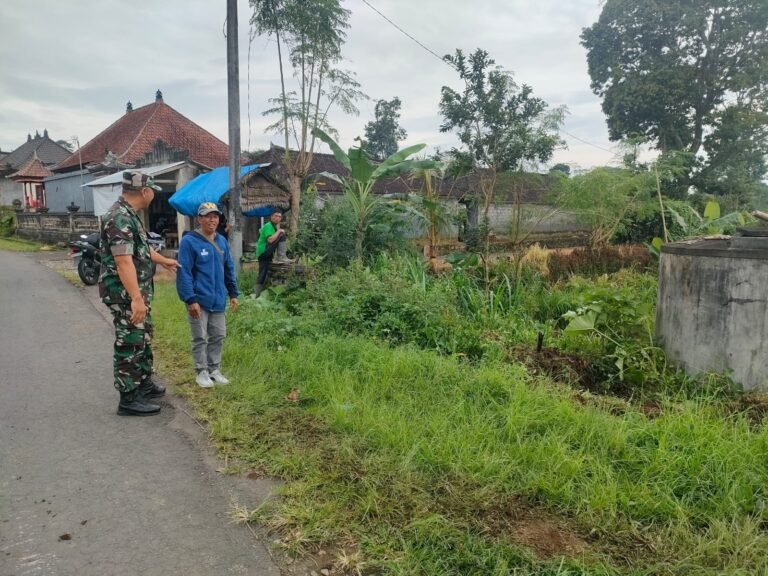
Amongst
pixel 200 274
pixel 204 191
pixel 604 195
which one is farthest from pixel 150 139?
pixel 200 274

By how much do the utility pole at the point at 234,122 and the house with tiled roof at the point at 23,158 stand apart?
36449mm

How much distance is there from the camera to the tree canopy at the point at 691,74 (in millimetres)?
22516

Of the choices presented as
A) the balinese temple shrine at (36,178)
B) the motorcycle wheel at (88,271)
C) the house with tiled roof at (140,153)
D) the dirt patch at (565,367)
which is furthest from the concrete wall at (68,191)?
the dirt patch at (565,367)

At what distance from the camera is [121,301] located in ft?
12.8

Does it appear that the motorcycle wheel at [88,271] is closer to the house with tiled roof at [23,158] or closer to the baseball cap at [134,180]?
the baseball cap at [134,180]

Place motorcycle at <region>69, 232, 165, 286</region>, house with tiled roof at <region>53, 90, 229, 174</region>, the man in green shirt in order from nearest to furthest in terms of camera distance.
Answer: the man in green shirt, motorcycle at <region>69, 232, 165, 286</region>, house with tiled roof at <region>53, 90, 229, 174</region>

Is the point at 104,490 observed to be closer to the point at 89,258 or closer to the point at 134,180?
the point at 134,180

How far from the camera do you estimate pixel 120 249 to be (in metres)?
3.74

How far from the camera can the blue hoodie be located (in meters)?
4.30

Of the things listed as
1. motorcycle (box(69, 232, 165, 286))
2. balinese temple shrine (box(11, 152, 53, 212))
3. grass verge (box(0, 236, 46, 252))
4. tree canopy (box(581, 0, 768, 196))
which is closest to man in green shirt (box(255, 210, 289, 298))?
motorcycle (box(69, 232, 165, 286))

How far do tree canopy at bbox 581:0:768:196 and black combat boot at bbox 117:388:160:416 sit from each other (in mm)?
25216

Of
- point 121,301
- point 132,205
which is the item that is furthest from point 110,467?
point 132,205

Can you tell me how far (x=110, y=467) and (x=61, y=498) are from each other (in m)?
0.37

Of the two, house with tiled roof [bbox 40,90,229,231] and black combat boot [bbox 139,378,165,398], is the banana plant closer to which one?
black combat boot [bbox 139,378,165,398]
